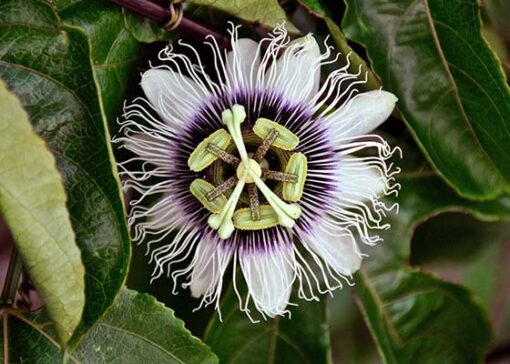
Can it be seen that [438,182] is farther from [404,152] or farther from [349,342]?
[349,342]

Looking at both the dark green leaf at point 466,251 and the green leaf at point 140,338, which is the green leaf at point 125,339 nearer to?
the green leaf at point 140,338

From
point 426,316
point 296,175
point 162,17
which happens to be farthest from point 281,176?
point 426,316

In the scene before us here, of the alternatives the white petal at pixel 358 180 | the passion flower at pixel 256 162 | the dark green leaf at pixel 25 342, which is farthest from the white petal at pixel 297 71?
the dark green leaf at pixel 25 342

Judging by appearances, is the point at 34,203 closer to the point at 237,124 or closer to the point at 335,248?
the point at 237,124

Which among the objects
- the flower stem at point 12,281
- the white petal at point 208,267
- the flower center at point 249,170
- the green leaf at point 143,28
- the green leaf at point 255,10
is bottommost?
the flower stem at point 12,281

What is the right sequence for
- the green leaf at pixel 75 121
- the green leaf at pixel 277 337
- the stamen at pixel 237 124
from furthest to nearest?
1. the green leaf at pixel 277 337
2. the stamen at pixel 237 124
3. the green leaf at pixel 75 121

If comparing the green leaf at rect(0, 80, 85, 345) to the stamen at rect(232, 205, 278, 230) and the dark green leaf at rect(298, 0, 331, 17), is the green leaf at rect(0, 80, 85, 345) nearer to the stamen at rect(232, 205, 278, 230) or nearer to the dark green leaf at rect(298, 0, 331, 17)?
the stamen at rect(232, 205, 278, 230)

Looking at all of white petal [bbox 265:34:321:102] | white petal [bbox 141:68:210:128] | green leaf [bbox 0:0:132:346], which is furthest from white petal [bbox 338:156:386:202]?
green leaf [bbox 0:0:132:346]

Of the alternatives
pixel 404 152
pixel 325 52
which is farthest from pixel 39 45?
pixel 404 152
